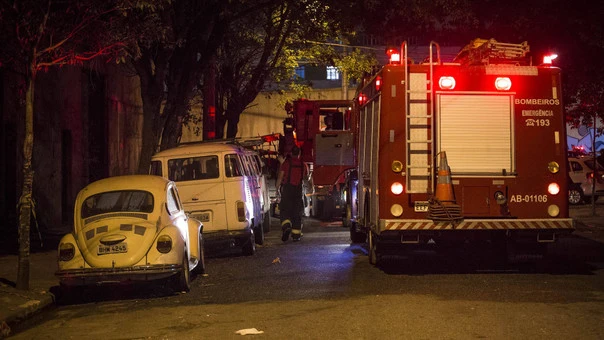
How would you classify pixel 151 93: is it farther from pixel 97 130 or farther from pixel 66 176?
pixel 97 130

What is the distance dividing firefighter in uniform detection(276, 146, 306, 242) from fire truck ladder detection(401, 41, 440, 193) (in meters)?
6.59

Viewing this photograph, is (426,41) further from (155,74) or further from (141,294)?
(141,294)

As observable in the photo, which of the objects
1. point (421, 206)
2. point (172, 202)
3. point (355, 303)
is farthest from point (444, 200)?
point (172, 202)

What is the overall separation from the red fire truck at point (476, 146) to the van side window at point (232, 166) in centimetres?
425

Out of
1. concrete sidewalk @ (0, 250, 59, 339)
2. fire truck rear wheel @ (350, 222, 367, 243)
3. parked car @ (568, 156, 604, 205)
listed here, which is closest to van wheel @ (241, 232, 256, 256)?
fire truck rear wheel @ (350, 222, 367, 243)

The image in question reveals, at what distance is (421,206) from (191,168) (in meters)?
5.56

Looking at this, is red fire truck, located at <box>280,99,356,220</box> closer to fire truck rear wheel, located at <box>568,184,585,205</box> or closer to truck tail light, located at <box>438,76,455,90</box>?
fire truck rear wheel, located at <box>568,184,585,205</box>

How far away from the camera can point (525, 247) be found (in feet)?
44.8

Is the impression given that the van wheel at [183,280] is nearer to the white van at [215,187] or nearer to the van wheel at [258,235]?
the white van at [215,187]

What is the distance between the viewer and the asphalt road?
9102mm

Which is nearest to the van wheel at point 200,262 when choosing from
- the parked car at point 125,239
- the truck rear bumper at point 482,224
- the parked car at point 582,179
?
the parked car at point 125,239

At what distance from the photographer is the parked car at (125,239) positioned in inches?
454

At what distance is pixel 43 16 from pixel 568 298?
7888mm

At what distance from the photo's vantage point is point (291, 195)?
19.3 meters
